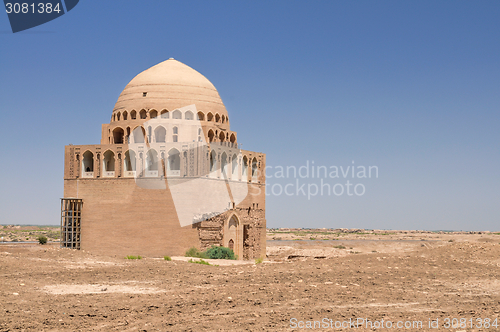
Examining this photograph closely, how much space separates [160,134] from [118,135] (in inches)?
144

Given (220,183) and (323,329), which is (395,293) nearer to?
(323,329)

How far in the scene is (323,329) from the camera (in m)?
11.3

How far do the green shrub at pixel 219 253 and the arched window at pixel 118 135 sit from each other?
36.0 feet

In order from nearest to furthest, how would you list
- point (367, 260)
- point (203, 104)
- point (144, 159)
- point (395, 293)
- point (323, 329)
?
1. point (323, 329)
2. point (395, 293)
3. point (367, 260)
4. point (144, 159)
5. point (203, 104)

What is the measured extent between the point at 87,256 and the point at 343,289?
536 inches

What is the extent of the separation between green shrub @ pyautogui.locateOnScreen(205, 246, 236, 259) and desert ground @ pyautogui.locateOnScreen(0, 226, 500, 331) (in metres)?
7.60

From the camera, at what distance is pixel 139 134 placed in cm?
3516

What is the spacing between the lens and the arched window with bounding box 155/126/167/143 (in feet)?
114

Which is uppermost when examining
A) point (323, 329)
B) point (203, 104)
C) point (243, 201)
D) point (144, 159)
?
point (203, 104)

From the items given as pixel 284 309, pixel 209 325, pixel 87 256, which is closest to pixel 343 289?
pixel 284 309

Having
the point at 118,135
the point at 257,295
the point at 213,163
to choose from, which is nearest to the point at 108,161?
the point at 118,135

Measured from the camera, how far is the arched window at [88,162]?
33.5 meters

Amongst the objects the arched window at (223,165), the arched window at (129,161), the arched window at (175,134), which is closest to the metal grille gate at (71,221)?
the arched window at (129,161)

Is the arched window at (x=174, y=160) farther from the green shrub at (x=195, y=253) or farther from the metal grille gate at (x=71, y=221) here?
the metal grille gate at (x=71, y=221)
